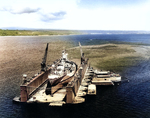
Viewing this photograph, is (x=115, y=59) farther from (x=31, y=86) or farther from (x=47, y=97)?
(x=31, y=86)

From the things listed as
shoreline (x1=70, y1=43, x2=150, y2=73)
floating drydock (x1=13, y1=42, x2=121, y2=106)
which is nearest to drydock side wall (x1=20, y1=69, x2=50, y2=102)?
floating drydock (x1=13, y1=42, x2=121, y2=106)

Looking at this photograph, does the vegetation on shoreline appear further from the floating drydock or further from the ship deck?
the ship deck

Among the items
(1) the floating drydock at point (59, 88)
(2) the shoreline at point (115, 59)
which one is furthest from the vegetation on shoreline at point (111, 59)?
(1) the floating drydock at point (59, 88)

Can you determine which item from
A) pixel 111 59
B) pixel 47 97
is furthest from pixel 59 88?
pixel 111 59

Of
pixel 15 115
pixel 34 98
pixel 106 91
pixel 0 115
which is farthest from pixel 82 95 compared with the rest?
pixel 0 115

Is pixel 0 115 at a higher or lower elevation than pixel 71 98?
lower

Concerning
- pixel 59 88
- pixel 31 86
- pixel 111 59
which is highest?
pixel 31 86

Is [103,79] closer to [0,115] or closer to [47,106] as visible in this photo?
[47,106]

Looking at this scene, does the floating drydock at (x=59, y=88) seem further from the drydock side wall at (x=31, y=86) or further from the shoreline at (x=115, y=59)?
the shoreline at (x=115, y=59)
